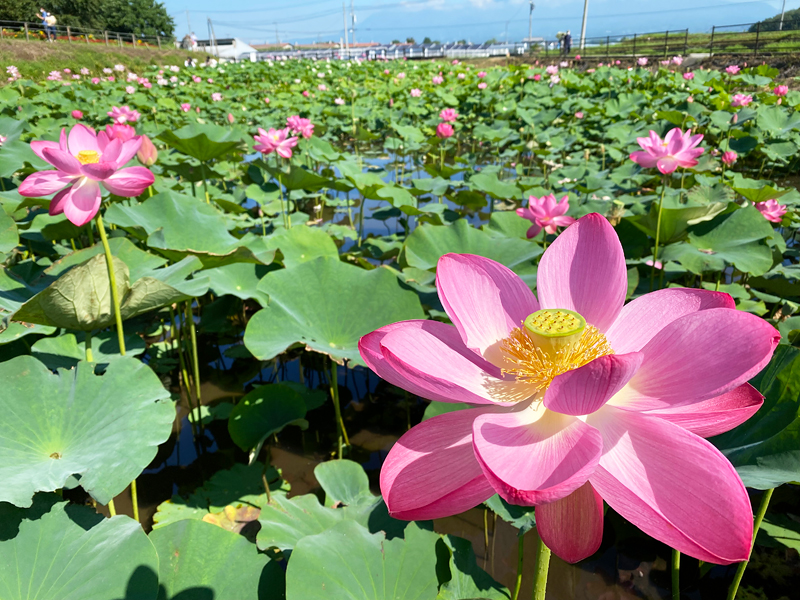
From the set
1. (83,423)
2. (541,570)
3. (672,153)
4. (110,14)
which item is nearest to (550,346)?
(541,570)

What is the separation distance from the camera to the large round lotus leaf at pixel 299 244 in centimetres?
234

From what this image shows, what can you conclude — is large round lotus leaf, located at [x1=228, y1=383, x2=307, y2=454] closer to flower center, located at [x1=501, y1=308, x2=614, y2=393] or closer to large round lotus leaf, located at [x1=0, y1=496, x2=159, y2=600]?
large round lotus leaf, located at [x1=0, y1=496, x2=159, y2=600]

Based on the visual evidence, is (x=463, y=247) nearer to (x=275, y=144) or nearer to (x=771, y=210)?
(x=275, y=144)

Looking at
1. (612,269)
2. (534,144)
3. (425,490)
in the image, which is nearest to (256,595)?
(425,490)

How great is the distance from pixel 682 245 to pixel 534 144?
3611mm

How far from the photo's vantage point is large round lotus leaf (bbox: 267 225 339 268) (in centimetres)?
234

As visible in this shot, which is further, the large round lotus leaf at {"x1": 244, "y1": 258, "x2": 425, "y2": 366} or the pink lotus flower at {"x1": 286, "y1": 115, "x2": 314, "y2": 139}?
the pink lotus flower at {"x1": 286, "y1": 115, "x2": 314, "y2": 139}

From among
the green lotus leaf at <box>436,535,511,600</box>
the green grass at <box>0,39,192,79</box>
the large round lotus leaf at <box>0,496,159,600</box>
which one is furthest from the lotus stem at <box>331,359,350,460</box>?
the green grass at <box>0,39,192,79</box>

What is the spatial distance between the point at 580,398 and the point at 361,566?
64cm

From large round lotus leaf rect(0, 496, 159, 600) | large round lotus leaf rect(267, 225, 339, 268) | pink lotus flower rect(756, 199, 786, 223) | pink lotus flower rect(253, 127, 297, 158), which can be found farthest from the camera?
pink lotus flower rect(253, 127, 297, 158)

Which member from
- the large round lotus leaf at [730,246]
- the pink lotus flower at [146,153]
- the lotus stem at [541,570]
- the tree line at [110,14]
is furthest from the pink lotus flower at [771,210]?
the tree line at [110,14]

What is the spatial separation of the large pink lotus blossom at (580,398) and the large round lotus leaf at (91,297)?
92 centimetres

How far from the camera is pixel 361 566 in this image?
3.27 feet

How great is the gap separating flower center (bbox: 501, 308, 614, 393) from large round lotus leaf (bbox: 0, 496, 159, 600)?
729 millimetres
